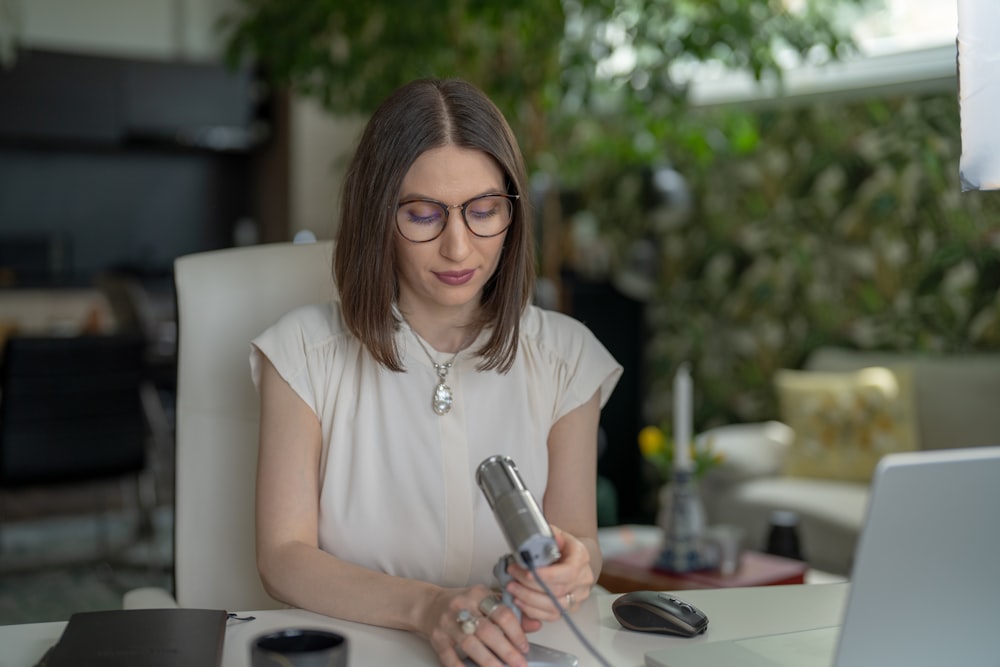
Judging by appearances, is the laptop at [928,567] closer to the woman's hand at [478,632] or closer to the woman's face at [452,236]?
the woman's hand at [478,632]

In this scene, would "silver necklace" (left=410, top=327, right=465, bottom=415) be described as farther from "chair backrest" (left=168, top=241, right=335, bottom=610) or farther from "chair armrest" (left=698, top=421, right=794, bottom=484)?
"chair armrest" (left=698, top=421, right=794, bottom=484)

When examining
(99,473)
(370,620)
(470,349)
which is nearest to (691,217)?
(99,473)

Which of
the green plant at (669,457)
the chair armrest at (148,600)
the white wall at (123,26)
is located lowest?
the green plant at (669,457)

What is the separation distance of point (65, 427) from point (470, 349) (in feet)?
8.41

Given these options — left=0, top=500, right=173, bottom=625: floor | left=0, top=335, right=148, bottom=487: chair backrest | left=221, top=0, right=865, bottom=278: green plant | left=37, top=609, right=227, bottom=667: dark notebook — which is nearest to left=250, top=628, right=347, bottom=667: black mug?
left=37, top=609, right=227, bottom=667: dark notebook

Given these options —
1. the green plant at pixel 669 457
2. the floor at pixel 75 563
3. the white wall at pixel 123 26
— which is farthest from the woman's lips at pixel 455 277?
the white wall at pixel 123 26

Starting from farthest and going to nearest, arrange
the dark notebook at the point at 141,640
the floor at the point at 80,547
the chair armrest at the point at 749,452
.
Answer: the chair armrest at the point at 749,452, the floor at the point at 80,547, the dark notebook at the point at 141,640

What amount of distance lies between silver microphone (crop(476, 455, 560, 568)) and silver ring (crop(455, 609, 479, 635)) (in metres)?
0.15

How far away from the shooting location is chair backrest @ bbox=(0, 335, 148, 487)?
3.56 metres

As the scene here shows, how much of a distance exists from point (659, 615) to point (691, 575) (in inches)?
53.5

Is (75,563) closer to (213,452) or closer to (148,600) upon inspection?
(213,452)

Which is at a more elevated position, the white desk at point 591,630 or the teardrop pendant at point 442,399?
the teardrop pendant at point 442,399

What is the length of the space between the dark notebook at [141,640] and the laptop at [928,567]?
1.73 feet

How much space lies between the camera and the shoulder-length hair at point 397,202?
1344 millimetres
